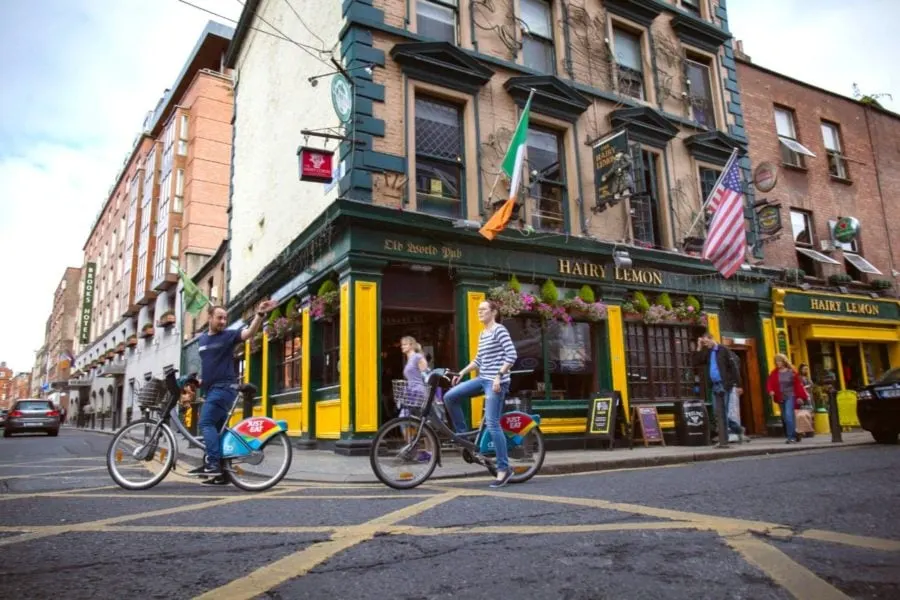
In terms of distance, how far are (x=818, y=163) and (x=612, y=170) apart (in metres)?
9.99

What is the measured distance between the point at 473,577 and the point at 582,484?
3.73 m

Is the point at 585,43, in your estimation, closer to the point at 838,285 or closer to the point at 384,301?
the point at 384,301

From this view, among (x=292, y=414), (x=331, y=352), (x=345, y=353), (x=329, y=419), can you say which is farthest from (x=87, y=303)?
(x=345, y=353)

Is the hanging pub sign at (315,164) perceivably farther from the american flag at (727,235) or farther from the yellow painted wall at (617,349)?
the american flag at (727,235)

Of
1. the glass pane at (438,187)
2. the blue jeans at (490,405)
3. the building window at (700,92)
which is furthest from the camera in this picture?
the building window at (700,92)

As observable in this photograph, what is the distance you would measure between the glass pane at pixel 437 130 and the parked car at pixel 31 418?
19.9m

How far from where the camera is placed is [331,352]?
1195 centimetres

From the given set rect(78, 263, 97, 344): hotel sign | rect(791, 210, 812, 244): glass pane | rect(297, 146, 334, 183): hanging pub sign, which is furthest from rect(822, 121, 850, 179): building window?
rect(78, 263, 97, 344): hotel sign

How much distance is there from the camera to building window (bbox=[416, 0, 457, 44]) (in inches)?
494

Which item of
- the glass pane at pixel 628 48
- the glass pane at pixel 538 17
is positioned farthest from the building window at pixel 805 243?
the glass pane at pixel 538 17

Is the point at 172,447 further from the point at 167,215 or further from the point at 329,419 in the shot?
the point at 167,215

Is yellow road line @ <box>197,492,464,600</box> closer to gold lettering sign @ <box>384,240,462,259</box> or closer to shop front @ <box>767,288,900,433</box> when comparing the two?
gold lettering sign @ <box>384,240,462,259</box>

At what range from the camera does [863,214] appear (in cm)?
1941

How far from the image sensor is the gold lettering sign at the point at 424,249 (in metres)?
10.8
